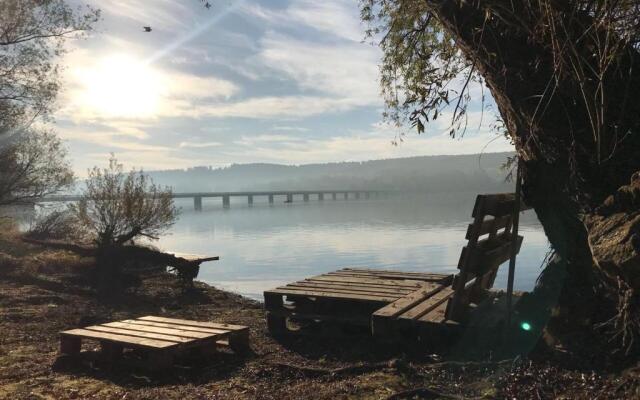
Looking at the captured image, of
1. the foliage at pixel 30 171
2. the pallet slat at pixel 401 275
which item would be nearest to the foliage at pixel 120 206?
the foliage at pixel 30 171

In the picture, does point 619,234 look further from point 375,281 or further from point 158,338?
point 375,281

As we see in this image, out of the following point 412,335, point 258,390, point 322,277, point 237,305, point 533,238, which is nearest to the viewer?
point 258,390

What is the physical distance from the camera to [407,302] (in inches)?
286

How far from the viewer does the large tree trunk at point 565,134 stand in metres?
4.41

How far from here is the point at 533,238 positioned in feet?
130

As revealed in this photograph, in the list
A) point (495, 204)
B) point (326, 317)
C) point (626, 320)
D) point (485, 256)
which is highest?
point (495, 204)

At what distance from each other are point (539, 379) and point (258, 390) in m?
2.82

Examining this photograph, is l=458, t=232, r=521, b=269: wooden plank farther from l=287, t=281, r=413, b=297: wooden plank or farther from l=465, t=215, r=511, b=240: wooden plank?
l=287, t=281, r=413, b=297: wooden plank

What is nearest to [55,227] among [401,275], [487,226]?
[401,275]

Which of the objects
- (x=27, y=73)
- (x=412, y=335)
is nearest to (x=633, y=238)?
(x=412, y=335)

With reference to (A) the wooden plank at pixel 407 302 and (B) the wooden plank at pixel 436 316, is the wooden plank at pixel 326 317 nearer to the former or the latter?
(A) the wooden plank at pixel 407 302

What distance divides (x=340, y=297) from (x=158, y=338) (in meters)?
2.56

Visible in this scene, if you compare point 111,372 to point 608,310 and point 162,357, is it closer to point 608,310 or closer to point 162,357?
point 162,357

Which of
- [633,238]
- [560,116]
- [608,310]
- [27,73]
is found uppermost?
[27,73]
